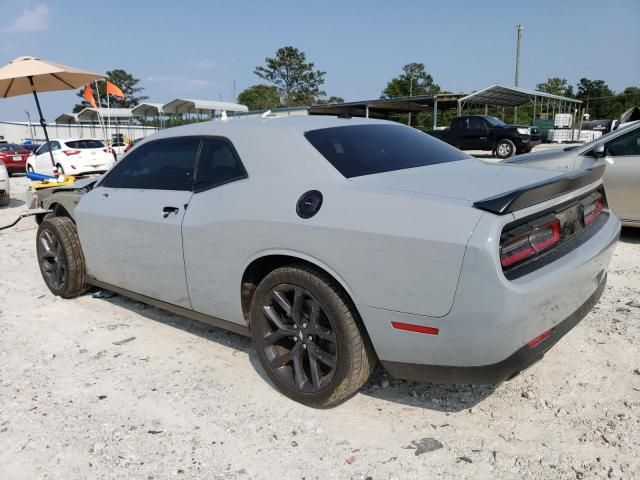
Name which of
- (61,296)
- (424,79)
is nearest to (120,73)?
(424,79)

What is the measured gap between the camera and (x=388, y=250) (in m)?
2.18

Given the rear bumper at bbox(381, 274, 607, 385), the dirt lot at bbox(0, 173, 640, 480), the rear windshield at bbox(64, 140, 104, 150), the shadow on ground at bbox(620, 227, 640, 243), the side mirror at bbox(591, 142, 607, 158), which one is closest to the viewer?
the rear bumper at bbox(381, 274, 607, 385)

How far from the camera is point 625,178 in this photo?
19.2 ft

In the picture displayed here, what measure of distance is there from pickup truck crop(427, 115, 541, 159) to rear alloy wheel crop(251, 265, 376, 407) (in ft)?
57.9

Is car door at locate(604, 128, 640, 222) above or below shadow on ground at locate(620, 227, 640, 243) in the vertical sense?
above

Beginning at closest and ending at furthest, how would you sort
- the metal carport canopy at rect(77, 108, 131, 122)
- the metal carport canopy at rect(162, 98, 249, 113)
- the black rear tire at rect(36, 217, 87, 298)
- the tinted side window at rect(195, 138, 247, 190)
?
Answer: the tinted side window at rect(195, 138, 247, 190) → the black rear tire at rect(36, 217, 87, 298) → the metal carport canopy at rect(162, 98, 249, 113) → the metal carport canopy at rect(77, 108, 131, 122)

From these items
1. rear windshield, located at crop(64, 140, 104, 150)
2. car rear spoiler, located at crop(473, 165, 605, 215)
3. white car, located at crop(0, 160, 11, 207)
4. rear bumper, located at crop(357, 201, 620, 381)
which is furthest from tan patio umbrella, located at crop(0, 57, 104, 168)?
car rear spoiler, located at crop(473, 165, 605, 215)

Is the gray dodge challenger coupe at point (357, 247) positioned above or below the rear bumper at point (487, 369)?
above

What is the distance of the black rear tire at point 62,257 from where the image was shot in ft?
14.2

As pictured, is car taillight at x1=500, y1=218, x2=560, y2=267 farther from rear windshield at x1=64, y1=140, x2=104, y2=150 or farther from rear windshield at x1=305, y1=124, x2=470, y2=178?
rear windshield at x1=64, y1=140, x2=104, y2=150

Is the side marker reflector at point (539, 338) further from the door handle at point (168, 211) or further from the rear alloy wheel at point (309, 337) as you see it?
the door handle at point (168, 211)

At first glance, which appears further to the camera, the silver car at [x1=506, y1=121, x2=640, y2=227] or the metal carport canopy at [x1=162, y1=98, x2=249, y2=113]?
the metal carport canopy at [x1=162, y1=98, x2=249, y2=113]

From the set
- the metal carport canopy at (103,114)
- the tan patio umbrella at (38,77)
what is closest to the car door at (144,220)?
the tan patio umbrella at (38,77)

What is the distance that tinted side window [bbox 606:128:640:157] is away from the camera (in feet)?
19.7
